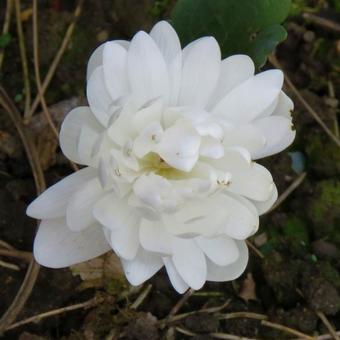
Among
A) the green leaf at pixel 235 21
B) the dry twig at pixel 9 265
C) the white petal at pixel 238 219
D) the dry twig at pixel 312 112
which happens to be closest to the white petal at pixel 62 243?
the white petal at pixel 238 219

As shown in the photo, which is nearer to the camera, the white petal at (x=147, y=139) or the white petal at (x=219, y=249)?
the white petal at (x=147, y=139)

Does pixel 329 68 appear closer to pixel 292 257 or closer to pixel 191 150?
pixel 292 257

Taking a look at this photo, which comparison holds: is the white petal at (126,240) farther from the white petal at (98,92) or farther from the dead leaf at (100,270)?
the dead leaf at (100,270)

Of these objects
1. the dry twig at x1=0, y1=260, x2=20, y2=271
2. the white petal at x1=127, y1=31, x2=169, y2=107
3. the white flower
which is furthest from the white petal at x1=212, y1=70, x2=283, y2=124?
the dry twig at x1=0, y1=260, x2=20, y2=271

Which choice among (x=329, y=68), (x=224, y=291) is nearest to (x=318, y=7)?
(x=329, y=68)

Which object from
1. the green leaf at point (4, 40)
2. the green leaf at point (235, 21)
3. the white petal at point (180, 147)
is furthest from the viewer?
the green leaf at point (4, 40)

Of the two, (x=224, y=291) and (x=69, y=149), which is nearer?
(x=69, y=149)

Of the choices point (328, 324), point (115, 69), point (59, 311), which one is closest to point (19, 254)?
point (59, 311)
